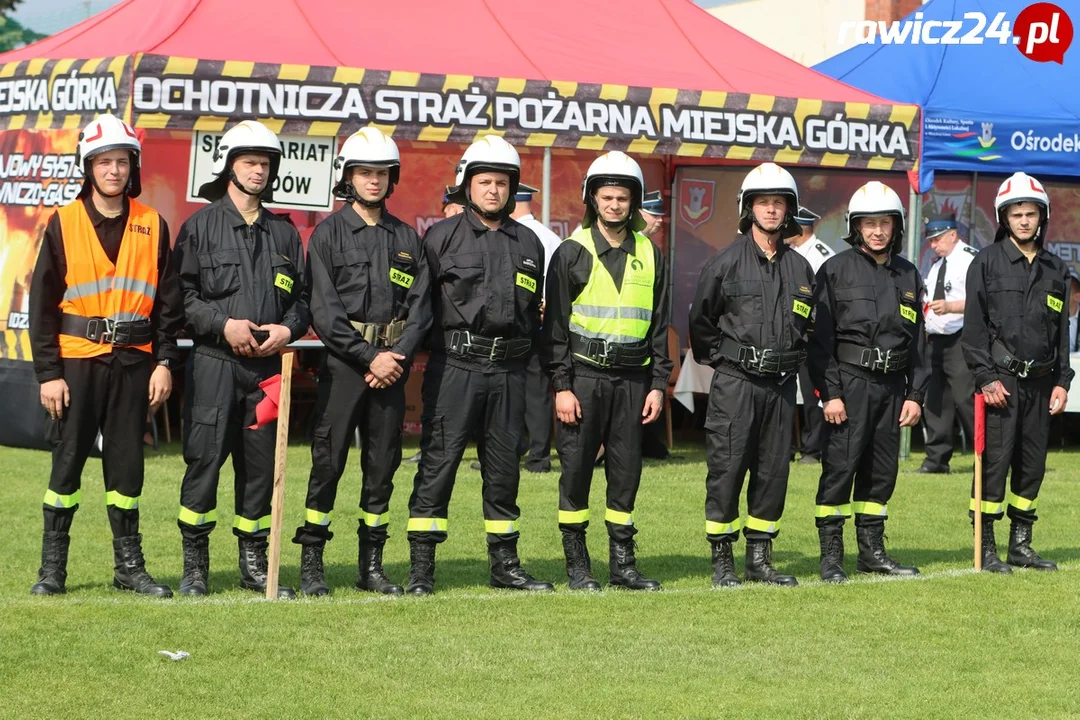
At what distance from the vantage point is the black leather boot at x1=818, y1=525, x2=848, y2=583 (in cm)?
938

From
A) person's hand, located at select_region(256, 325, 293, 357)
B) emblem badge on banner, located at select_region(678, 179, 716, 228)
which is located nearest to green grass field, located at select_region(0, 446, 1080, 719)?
person's hand, located at select_region(256, 325, 293, 357)

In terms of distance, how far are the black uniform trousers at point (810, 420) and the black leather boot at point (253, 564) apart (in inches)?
214

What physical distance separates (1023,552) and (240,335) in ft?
15.9

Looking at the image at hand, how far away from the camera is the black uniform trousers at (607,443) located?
28.8ft

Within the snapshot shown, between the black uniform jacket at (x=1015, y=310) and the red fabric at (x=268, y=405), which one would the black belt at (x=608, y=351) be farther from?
the black uniform jacket at (x=1015, y=310)

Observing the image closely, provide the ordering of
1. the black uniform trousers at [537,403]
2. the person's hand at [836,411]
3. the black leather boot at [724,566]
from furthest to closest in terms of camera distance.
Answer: the black uniform trousers at [537,403]
the person's hand at [836,411]
the black leather boot at [724,566]

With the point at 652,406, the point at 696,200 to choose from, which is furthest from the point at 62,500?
the point at 696,200

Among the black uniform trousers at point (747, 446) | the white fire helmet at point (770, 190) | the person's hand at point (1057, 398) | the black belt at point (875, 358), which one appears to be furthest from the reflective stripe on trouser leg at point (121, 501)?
the person's hand at point (1057, 398)

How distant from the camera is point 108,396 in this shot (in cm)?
823

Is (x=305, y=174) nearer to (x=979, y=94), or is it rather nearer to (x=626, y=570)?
(x=626, y=570)

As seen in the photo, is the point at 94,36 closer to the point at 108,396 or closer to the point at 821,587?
the point at 108,396

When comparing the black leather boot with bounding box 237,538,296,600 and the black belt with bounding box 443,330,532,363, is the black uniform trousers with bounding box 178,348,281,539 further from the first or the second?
the black belt with bounding box 443,330,532,363

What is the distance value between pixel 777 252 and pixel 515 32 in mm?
7067

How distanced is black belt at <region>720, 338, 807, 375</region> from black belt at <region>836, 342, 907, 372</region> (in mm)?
513
